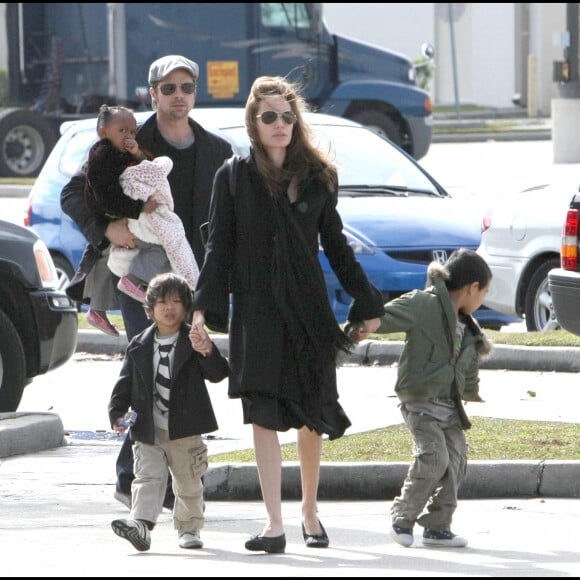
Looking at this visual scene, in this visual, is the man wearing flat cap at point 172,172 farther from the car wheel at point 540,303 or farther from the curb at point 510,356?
the car wheel at point 540,303

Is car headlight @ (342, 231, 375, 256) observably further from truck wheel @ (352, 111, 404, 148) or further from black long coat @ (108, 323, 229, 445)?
truck wheel @ (352, 111, 404, 148)

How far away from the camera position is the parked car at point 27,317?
8742 mm

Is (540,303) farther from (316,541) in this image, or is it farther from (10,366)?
(316,541)

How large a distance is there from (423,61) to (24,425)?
35.1 meters

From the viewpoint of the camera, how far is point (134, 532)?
5.95 meters

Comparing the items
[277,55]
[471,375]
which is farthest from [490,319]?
[277,55]

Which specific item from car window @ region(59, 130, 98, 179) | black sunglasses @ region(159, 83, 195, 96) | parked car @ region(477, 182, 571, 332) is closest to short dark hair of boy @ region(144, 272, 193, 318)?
black sunglasses @ region(159, 83, 195, 96)

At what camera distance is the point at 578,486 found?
23.9 feet

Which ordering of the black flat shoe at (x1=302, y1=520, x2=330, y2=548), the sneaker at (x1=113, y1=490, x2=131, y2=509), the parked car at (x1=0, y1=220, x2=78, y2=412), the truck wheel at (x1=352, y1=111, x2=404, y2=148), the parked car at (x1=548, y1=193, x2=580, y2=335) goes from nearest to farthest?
the black flat shoe at (x1=302, y1=520, x2=330, y2=548) < the sneaker at (x1=113, y1=490, x2=131, y2=509) < the parked car at (x1=0, y1=220, x2=78, y2=412) < the parked car at (x1=548, y1=193, x2=580, y2=335) < the truck wheel at (x1=352, y1=111, x2=404, y2=148)

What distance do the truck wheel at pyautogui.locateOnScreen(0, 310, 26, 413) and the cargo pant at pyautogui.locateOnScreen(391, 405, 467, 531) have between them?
3.06 m

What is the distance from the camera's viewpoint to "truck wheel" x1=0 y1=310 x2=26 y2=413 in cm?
861

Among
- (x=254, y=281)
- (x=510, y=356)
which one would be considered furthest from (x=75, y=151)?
(x=254, y=281)

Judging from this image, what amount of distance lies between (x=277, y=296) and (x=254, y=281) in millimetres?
111

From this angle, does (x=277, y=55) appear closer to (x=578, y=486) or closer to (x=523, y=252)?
(x=523, y=252)
